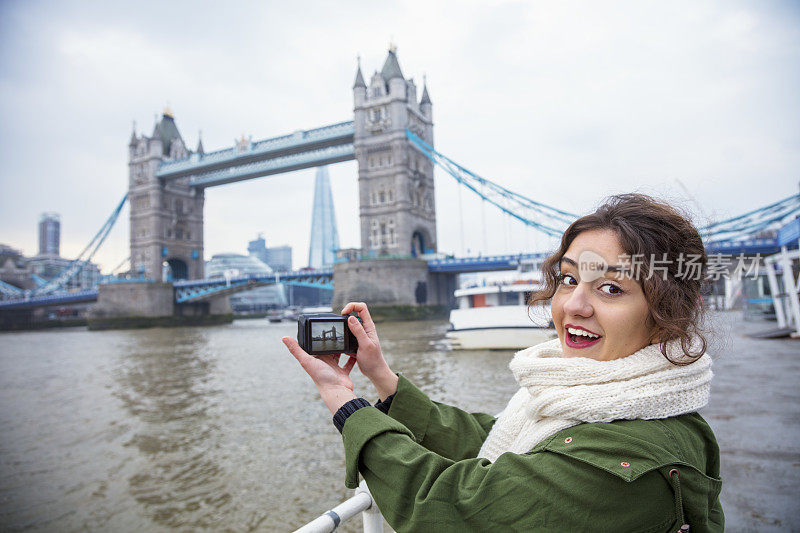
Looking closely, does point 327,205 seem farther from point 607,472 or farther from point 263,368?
point 607,472

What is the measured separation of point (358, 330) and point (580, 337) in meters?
0.44

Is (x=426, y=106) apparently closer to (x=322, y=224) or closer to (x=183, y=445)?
(x=322, y=224)

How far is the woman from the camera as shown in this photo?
79cm

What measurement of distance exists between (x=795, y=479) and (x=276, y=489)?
10.2ft

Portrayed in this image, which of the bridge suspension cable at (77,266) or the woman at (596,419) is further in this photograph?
the bridge suspension cable at (77,266)

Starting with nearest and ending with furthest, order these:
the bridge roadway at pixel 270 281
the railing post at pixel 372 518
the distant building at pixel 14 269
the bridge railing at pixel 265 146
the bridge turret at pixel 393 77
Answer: the railing post at pixel 372 518, the bridge roadway at pixel 270 281, the bridge turret at pixel 393 77, the bridge railing at pixel 265 146, the distant building at pixel 14 269

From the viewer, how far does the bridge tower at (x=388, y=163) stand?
1251 inches

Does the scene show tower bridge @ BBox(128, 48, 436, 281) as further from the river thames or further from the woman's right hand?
the woman's right hand

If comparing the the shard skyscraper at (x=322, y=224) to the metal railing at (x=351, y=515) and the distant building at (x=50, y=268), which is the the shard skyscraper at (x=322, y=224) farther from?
the metal railing at (x=351, y=515)

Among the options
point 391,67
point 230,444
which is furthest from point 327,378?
point 391,67

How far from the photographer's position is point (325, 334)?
1051 millimetres

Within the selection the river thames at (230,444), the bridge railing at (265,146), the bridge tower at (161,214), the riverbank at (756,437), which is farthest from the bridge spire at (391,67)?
the riverbank at (756,437)

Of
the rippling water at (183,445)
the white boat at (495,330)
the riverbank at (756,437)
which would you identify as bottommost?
the rippling water at (183,445)

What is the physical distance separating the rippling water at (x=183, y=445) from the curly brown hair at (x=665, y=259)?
8.62 feet
